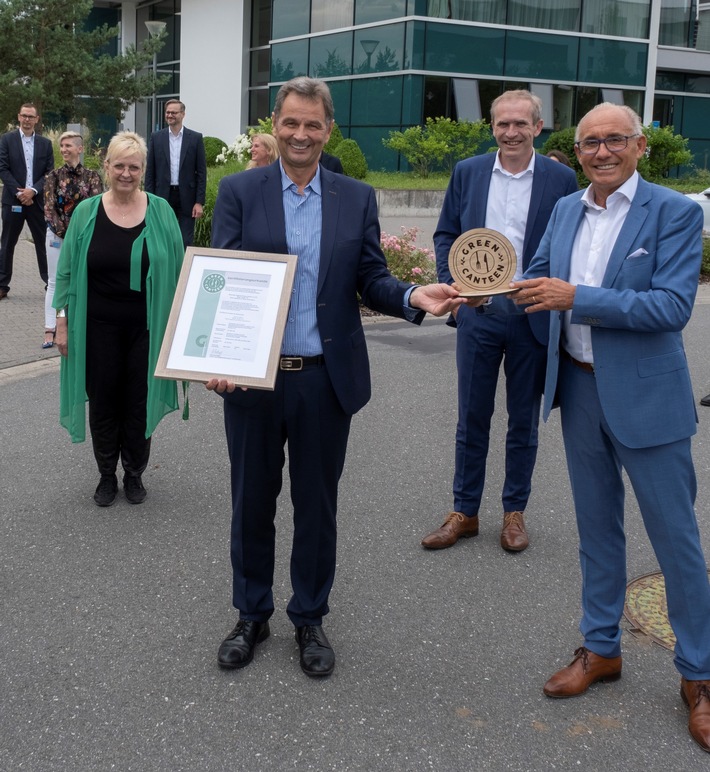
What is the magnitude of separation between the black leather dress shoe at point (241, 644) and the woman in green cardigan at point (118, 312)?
1.96 meters

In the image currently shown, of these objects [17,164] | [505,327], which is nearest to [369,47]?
[17,164]

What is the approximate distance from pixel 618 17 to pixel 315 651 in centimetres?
3023

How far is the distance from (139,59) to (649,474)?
120 ft

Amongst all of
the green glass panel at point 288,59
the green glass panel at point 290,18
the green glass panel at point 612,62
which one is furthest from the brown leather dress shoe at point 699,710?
the green glass panel at point 290,18

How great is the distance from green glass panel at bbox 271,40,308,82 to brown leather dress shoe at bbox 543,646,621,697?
30523 millimetres

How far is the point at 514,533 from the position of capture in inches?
207

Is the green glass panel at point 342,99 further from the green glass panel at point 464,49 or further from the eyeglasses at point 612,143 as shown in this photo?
the eyeglasses at point 612,143

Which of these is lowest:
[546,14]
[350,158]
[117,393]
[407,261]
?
[117,393]

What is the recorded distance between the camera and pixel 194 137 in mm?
12875

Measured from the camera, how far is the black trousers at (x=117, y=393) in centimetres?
578

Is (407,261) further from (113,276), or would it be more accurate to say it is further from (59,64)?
(59,64)

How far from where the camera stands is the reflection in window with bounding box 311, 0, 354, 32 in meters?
30.2

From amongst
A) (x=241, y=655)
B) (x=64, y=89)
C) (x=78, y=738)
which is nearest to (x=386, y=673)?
(x=241, y=655)

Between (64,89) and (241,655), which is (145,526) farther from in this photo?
(64,89)
